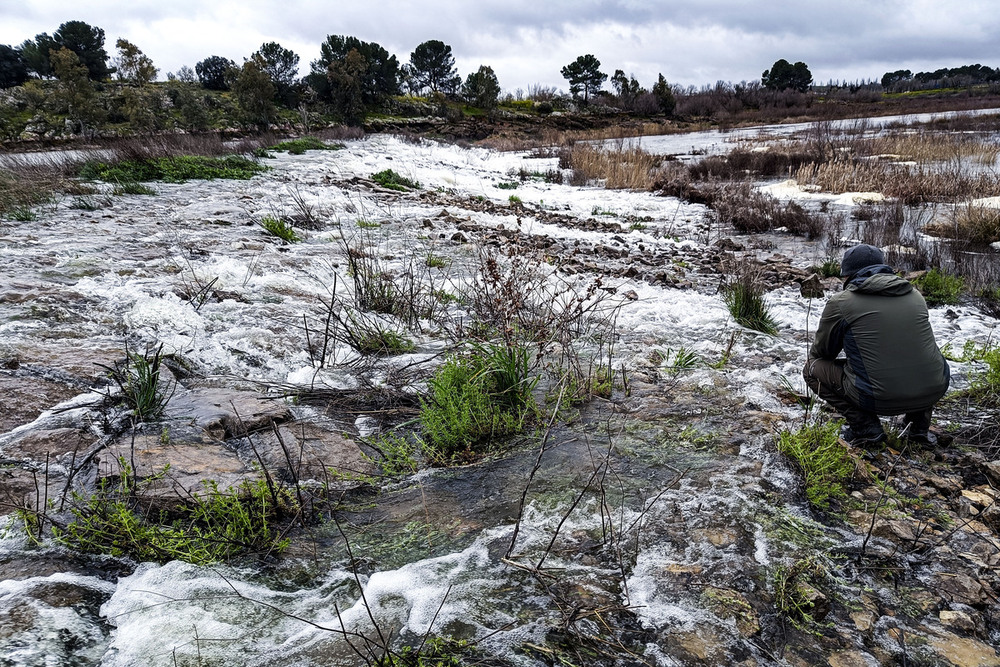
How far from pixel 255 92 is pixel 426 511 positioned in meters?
25.6

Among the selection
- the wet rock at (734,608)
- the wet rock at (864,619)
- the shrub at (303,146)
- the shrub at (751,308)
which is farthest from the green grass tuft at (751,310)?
the shrub at (303,146)

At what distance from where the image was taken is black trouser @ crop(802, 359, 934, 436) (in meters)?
3.13

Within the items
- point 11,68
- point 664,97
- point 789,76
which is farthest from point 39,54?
point 789,76

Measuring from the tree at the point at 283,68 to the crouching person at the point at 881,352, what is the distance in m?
40.9

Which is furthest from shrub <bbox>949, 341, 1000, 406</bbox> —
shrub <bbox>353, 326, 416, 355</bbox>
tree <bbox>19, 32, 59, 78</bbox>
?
tree <bbox>19, 32, 59, 78</bbox>

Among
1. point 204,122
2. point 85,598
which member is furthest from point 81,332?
point 204,122

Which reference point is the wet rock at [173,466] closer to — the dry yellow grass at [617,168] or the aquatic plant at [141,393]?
the aquatic plant at [141,393]

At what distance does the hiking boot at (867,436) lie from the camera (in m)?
3.10

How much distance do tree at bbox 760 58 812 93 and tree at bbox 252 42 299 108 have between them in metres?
53.7

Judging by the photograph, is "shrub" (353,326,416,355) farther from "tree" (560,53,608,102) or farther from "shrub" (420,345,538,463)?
"tree" (560,53,608,102)

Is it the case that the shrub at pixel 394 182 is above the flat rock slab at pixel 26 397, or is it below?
A: above

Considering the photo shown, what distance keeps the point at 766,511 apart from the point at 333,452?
87.1 inches

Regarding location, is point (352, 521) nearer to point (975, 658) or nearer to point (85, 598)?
point (85, 598)

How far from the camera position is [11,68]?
37500mm
